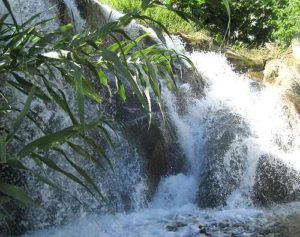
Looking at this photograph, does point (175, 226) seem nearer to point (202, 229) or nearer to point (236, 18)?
point (202, 229)

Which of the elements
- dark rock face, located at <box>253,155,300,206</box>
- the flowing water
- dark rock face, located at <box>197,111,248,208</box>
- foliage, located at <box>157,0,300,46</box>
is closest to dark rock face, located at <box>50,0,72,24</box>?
the flowing water

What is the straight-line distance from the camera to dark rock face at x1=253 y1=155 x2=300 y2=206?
6.34 m

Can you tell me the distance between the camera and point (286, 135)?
7266 millimetres

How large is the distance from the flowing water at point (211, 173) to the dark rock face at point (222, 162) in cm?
1

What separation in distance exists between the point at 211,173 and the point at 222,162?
0.21 meters

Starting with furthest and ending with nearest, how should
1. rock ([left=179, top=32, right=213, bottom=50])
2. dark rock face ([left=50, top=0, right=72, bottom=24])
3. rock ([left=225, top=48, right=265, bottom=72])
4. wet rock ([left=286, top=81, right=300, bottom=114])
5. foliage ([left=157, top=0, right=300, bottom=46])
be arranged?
foliage ([left=157, top=0, right=300, bottom=46])
rock ([left=179, top=32, right=213, bottom=50])
rock ([left=225, top=48, right=265, bottom=72])
wet rock ([left=286, top=81, right=300, bottom=114])
dark rock face ([left=50, top=0, right=72, bottom=24])

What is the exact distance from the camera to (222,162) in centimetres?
671

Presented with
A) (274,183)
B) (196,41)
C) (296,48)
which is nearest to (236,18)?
(196,41)

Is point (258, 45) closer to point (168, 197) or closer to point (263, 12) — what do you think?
point (263, 12)

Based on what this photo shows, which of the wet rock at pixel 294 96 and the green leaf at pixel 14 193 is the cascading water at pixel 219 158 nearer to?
the wet rock at pixel 294 96

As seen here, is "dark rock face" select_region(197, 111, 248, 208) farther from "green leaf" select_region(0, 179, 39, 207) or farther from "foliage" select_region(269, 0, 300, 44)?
"green leaf" select_region(0, 179, 39, 207)

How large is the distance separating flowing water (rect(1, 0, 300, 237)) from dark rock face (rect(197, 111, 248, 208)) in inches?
0.5

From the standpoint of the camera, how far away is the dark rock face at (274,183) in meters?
6.34

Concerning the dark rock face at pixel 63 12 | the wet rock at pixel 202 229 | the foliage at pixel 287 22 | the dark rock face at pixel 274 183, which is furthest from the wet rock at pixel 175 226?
the foliage at pixel 287 22
